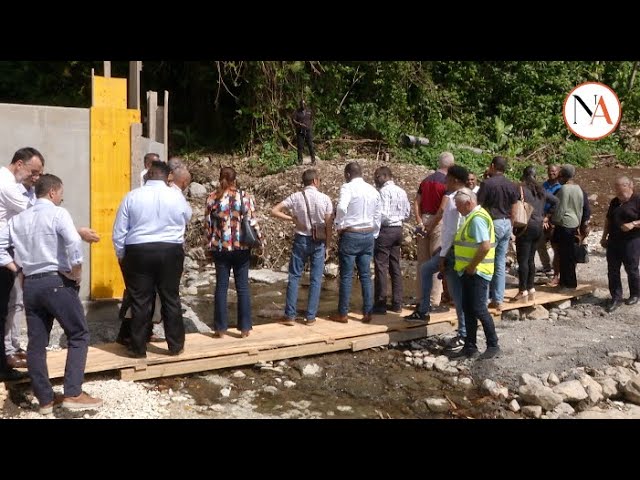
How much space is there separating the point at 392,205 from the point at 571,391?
3.06 metres

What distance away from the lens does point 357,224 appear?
7.84 m

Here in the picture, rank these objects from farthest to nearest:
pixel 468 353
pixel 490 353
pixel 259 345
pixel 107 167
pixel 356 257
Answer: pixel 356 257
pixel 107 167
pixel 468 353
pixel 490 353
pixel 259 345

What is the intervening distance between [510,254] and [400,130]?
8.96 meters

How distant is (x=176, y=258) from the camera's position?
20.7 feet

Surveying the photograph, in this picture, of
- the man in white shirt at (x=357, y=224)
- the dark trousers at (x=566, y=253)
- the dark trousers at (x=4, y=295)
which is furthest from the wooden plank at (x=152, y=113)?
the dark trousers at (x=566, y=253)

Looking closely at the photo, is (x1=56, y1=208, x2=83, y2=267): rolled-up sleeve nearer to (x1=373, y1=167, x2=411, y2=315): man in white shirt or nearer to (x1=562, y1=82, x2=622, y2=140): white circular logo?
(x1=373, y1=167, x2=411, y2=315): man in white shirt

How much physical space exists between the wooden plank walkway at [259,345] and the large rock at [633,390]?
7.79 ft

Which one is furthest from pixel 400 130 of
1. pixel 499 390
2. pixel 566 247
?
pixel 499 390

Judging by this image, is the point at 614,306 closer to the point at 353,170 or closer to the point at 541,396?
the point at 541,396

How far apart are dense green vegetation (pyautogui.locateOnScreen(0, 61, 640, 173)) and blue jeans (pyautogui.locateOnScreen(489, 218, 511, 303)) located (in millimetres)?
11174

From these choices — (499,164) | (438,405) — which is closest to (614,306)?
(499,164)

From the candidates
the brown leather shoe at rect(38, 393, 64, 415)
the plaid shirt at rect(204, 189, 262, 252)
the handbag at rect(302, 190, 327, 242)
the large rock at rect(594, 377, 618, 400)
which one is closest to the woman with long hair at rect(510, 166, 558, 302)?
the large rock at rect(594, 377, 618, 400)

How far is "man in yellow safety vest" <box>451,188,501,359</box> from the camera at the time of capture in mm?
6926

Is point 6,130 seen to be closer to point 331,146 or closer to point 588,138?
point 331,146
